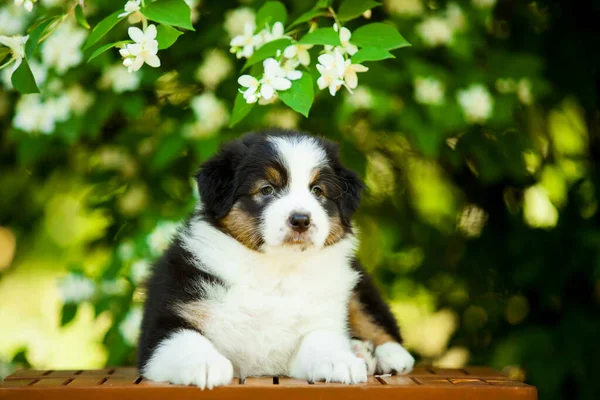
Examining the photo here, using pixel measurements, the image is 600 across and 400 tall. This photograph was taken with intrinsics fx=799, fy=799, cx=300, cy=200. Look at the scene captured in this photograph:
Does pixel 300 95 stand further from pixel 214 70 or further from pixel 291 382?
pixel 214 70

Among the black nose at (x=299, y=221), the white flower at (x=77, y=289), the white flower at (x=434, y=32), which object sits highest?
the white flower at (x=434, y=32)

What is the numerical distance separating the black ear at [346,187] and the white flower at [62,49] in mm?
1393

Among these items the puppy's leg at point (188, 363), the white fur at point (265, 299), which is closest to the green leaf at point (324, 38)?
the white fur at point (265, 299)

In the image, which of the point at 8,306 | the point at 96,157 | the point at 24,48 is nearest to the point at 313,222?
the point at 24,48

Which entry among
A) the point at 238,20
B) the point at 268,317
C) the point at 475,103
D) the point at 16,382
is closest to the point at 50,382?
the point at 16,382

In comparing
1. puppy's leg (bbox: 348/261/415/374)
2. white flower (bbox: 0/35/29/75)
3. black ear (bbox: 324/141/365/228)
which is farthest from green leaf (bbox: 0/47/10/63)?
puppy's leg (bbox: 348/261/415/374)

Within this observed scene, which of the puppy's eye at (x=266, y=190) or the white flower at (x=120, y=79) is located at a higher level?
the white flower at (x=120, y=79)

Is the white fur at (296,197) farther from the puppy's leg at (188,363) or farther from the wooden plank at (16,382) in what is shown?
the wooden plank at (16,382)

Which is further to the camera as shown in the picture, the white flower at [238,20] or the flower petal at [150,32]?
the white flower at [238,20]

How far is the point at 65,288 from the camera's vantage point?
13.4ft

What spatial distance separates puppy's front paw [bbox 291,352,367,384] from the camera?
8.77 ft

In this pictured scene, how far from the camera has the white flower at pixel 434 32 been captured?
424 centimetres

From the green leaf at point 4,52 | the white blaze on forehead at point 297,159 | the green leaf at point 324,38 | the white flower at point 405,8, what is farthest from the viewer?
the white flower at point 405,8

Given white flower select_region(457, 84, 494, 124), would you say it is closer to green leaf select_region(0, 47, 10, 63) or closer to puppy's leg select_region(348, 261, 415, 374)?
puppy's leg select_region(348, 261, 415, 374)
